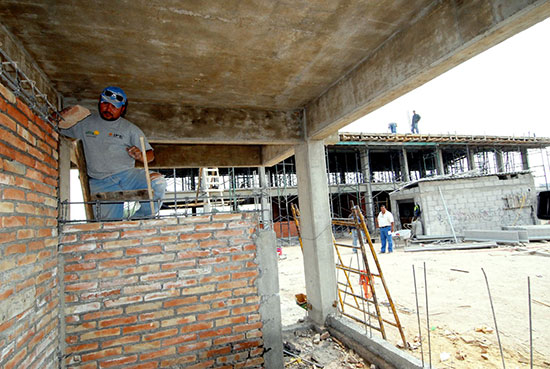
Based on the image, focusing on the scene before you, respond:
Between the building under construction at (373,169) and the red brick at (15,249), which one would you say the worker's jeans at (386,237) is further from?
the red brick at (15,249)

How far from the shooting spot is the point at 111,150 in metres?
4.01

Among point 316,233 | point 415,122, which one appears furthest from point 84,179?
point 415,122

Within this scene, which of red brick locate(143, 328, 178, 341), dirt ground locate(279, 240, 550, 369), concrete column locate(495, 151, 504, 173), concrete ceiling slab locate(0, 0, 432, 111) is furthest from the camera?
concrete column locate(495, 151, 504, 173)

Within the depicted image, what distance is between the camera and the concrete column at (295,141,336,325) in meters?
5.47

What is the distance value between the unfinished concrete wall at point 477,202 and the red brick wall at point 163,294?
15.2 meters

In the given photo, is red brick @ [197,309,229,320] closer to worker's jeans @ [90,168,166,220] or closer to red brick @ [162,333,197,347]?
red brick @ [162,333,197,347]

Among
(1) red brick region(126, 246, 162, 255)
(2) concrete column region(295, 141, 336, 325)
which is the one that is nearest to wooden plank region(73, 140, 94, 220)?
(1) red brick region(126, 246, 162, 255)

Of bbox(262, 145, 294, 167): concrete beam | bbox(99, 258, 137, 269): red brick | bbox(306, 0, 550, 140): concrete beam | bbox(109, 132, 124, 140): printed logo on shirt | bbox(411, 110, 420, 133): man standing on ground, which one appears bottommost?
bbox(99, 258, 137, 269): red brick

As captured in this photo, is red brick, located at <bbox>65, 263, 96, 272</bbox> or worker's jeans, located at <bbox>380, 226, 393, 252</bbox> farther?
worker's jeans, located at <bbox>380, 226, 393, 252</bbox>

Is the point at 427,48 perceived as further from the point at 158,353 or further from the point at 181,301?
the point at 158,353

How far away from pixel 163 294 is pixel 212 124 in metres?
2.88

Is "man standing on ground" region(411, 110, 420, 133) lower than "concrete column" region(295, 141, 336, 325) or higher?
higher

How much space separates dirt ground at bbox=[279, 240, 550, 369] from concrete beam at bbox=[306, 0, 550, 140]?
11.6ft

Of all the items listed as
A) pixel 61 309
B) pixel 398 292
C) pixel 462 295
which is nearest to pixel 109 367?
pixel 61 309
